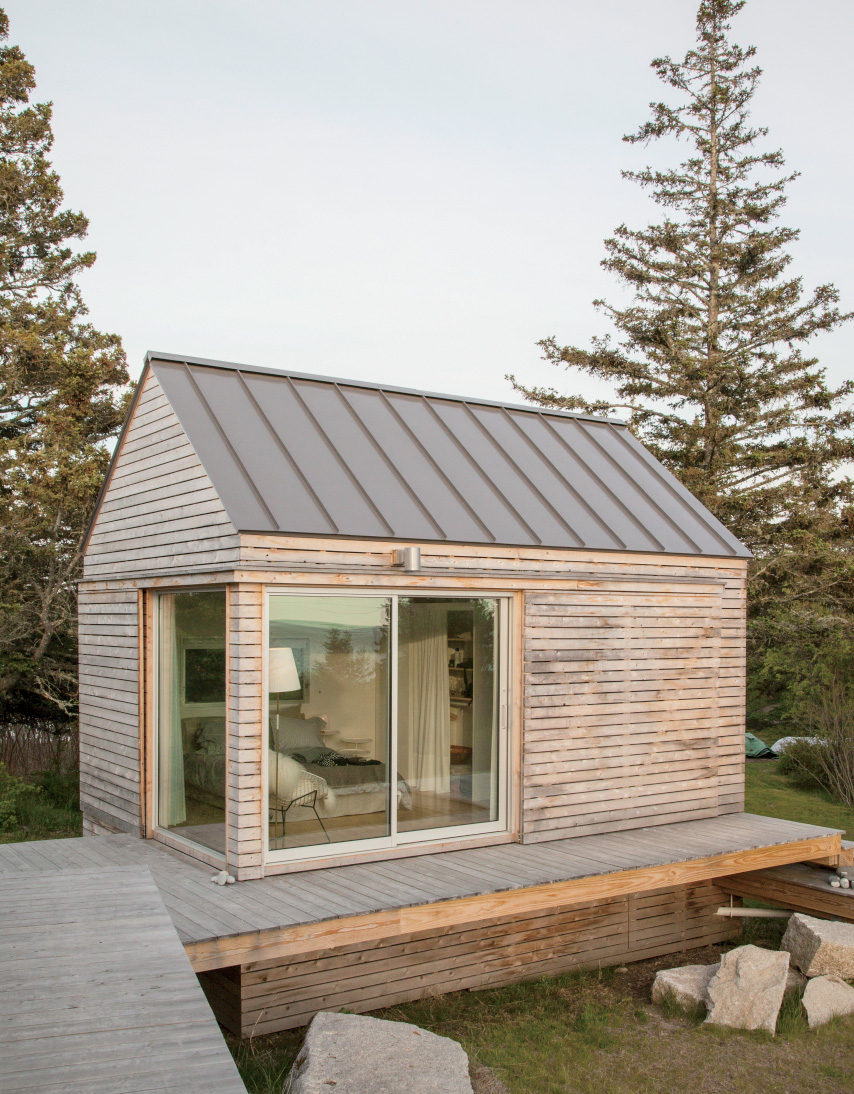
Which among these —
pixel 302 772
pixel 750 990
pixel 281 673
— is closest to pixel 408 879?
pixel 302 772

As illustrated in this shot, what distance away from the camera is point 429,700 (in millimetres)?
6672

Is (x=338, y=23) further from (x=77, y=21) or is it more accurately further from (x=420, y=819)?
(x=420, y=819)

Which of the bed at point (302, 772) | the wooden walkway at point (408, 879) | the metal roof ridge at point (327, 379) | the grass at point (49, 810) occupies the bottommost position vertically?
the grass at point (49, 810)

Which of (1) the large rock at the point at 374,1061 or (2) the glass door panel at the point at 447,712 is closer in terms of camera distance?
(1) the large rock at the point at 374,1061

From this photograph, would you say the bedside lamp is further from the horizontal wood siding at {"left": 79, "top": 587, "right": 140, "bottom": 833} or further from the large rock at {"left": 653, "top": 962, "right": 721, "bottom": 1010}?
the large rock at {"left": 653, "top": 962, "right": 721, "bottom": 1010}

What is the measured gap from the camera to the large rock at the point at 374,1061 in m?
4.73

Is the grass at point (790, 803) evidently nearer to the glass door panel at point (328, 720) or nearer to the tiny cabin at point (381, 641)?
the tiny cabin at point (381, 641)

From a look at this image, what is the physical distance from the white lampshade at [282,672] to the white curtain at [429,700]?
2.87ft

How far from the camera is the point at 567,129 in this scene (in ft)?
55.5

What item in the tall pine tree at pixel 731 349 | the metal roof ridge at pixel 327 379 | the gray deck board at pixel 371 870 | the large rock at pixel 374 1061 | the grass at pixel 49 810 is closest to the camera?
the large rock at pixel 374 1061

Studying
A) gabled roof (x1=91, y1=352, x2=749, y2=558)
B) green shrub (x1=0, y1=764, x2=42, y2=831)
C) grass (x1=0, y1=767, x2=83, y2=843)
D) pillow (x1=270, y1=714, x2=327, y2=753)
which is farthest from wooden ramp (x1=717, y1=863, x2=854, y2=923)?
green shrub (x1=0, y1=764, x2=42, y2=831)

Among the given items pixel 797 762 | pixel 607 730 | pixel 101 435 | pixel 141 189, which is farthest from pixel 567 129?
pixel 607 730

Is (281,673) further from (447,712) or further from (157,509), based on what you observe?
Result: (157,509)

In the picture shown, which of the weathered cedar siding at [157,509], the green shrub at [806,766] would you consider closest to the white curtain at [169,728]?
the weathered cedar siding at [157,509]
